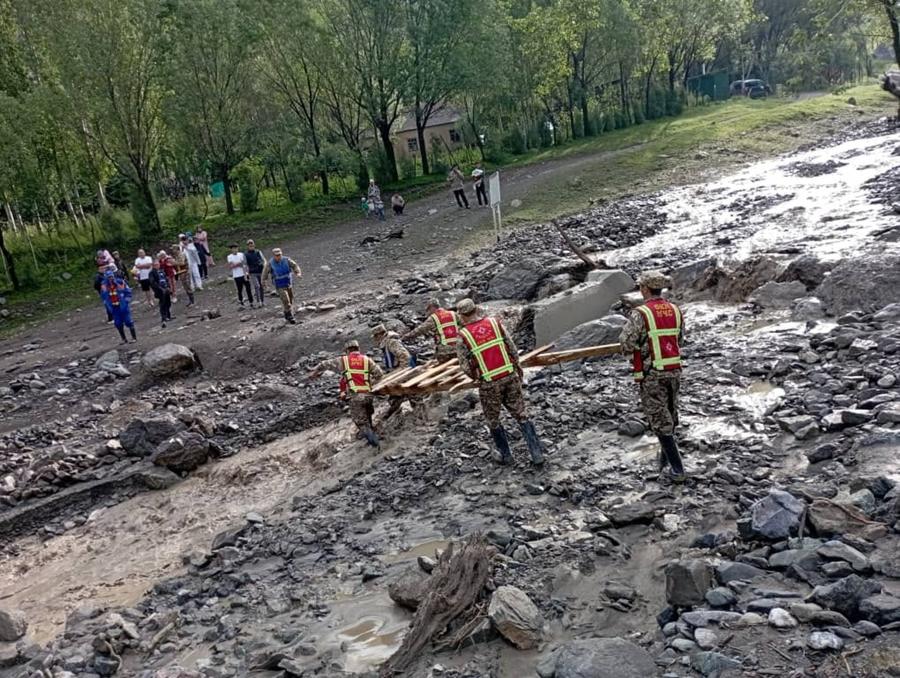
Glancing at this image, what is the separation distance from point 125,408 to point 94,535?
13.0ft

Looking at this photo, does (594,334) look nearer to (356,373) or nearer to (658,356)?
(356,373)

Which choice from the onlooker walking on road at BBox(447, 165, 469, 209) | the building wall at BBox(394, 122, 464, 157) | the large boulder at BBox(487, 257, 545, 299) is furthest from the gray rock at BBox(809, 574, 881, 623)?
the building wall at BBox(394, 122, 464, 157)

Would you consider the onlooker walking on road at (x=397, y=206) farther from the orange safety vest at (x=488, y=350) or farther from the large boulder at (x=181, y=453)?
the orange safety vest at (x=488, y=350)

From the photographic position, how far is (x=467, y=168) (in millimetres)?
35812

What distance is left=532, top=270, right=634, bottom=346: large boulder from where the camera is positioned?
37.2ft

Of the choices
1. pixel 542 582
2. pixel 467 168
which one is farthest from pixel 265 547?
pixel 467 168

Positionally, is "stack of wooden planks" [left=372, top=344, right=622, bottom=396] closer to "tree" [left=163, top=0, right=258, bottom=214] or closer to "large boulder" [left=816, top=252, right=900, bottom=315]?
"large boulder" [left=816, top=252, right=900, bottom=315]

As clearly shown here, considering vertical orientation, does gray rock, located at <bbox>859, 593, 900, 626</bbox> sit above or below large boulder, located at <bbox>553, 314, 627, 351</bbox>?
below

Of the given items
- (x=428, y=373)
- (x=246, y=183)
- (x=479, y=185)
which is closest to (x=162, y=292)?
(x=428, y=373)

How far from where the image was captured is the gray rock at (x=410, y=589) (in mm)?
5535

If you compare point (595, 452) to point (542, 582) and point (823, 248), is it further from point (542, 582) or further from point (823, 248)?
point (823, 248)

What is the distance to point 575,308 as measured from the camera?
1134 centimetres

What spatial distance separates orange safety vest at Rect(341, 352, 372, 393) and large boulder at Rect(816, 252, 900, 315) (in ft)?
20.3

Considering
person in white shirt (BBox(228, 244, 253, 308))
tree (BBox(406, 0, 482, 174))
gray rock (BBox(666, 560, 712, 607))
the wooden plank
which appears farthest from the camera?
tree (BBox(406, 0, 482, 174))
